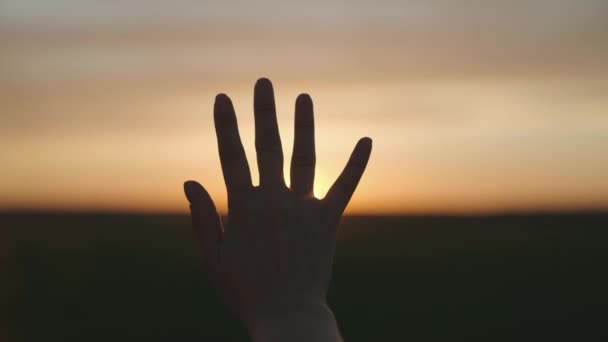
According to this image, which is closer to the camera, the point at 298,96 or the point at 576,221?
the point at 298,96

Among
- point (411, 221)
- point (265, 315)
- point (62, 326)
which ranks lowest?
point (411, 221)

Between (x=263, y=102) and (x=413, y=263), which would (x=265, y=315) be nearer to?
(x=263, y=102)

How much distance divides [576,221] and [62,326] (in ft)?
132

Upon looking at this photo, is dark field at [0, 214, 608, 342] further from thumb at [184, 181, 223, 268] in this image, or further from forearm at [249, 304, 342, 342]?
forearm at [249, 304, 342, 342]

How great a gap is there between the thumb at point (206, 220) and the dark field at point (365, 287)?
1442 cm

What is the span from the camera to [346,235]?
42844 mm

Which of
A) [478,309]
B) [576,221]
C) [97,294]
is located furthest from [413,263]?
[576,221]

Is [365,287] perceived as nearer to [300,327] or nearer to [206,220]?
[206,220]

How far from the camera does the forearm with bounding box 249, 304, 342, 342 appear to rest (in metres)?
1.72

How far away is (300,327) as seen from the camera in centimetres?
174

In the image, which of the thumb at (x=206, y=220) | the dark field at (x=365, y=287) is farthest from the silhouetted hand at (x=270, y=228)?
the dark field at (x=365, y=287)

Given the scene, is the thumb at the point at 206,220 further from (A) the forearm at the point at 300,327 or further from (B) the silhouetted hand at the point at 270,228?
(A) the forearm at the point at 300,327

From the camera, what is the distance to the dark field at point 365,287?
1828cm

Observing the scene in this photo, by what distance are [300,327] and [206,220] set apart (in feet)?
1.16
